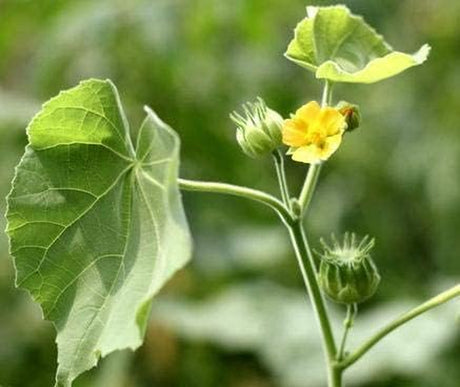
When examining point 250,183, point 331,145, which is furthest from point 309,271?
point 250,183

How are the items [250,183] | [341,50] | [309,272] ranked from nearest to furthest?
[309,272], [341,50], [250,183]

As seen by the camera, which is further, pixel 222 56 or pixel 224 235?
pixel 222 56

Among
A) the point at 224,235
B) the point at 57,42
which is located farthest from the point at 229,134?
the point at 57,42

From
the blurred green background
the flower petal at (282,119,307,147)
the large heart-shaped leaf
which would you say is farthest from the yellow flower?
the blurred green background

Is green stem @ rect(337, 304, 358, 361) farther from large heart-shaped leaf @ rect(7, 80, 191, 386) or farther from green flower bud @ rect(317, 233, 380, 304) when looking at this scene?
large heart-shaped leaf @ rect(7, 80, 191, 386)

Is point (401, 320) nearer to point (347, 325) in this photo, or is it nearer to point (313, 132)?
point (347, 325)

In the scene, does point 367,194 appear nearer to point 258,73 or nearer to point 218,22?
point 258,73

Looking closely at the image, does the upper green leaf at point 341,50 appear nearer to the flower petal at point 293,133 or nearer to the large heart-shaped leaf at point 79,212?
the flower petal at point 293,133
